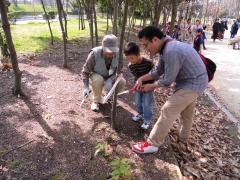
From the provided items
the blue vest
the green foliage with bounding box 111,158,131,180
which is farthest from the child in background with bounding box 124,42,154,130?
the green foliage with bounding box 111,158,131,180

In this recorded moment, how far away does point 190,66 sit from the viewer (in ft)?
11.9

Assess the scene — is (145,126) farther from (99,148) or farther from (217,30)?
(217,30)

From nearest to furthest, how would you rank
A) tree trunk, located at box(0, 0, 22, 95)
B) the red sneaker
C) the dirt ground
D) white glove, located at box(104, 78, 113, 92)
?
the dirt ground < the red sneaker < tree trunk, located at box(0, 0, 22, 95) < white glove, located at box(104, 78, 113, 92)

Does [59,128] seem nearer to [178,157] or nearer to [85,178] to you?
[85,178]

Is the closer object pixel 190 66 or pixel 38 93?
pixel 190 66

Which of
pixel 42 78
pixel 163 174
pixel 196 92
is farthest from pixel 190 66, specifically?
pixel 42 78

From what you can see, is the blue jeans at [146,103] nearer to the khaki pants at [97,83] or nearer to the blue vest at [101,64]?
the khaki pants at [97,83]

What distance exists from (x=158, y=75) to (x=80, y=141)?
143cm

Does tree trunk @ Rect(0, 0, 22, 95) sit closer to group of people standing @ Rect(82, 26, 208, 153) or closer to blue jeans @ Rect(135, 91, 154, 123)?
group of people standing @ Rect(82, 26, 208, 153)

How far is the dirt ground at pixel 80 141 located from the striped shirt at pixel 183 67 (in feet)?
3.55

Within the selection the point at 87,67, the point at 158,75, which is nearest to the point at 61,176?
the point at 158,75

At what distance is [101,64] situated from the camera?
5.00 metres

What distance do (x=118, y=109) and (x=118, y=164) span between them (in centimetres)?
203

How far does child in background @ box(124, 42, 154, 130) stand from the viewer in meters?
4.09
